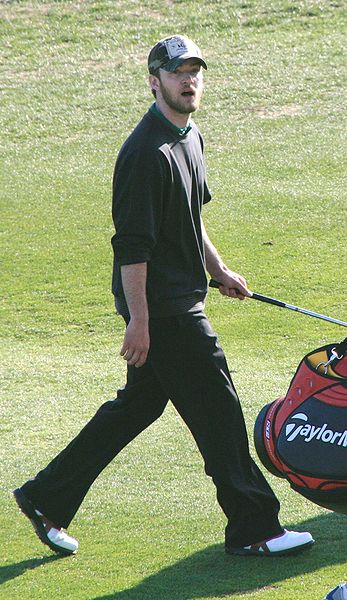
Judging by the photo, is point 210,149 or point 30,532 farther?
point 210,149

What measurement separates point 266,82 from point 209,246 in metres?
9.30

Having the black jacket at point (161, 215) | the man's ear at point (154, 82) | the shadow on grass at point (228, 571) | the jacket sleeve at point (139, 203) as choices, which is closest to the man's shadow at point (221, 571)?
the shadow on grass at point (228, 571)

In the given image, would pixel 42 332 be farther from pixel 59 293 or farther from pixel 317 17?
pixel 317 17

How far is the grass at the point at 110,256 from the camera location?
473 cm

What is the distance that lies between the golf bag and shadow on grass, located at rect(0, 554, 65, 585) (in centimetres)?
133

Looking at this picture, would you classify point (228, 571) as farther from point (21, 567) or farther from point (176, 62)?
point (176, 62)

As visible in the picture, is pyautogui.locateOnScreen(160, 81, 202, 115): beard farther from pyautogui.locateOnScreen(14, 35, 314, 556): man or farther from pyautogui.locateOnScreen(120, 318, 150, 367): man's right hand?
pyautogui.locateOnScreen(120, 318, 150, 367): man's right hand

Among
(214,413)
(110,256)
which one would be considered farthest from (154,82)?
(110,256)

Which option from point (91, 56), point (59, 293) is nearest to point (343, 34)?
point (91, 56)

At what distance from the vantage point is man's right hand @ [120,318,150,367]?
4.50m

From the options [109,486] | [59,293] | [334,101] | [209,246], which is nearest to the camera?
[209,246]

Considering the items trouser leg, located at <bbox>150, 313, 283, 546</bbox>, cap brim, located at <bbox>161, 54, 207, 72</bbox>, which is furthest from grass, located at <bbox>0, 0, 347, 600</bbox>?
cap brim, located at <bbox>161, 54, 207, 72</bbox>

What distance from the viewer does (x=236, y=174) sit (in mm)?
11500

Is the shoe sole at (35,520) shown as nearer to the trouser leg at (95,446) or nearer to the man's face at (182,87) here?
the trouser leg at (95,446)
